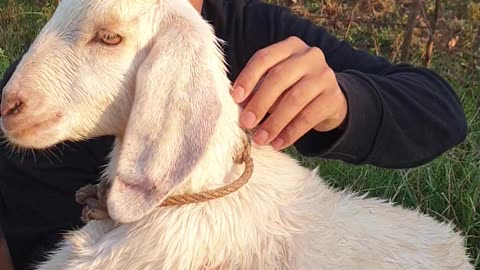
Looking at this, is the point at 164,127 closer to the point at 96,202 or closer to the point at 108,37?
the point at 108,37

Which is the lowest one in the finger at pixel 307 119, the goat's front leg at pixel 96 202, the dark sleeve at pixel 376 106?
the goat's front leg at pixel 96 202

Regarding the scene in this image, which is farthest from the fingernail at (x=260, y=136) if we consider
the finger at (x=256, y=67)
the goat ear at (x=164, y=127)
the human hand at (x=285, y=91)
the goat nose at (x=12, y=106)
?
the goat nose at (x=12, y=106)

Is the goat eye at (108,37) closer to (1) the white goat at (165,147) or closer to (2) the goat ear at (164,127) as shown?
(1) the white goat at (165,147)

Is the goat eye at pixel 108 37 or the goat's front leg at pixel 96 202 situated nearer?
the goat eye at pixel 108 37

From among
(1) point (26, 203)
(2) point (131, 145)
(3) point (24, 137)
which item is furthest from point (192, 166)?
(1) point (26, 203)

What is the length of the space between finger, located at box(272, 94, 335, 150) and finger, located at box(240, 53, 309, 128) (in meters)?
0.10

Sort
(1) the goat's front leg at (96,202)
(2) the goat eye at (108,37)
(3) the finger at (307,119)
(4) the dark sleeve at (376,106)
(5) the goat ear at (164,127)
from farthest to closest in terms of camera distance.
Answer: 1. (4) the dark sleeve at (376,106)
2. (1) the goat's front leg at (96,202)
3. (3) the finger at (307,119)
4. (2) the goat eye at (108,37)
5. (5) the goat ear at (164,127)

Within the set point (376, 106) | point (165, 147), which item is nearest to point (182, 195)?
point (165, 147)

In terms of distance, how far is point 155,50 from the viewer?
230 cm

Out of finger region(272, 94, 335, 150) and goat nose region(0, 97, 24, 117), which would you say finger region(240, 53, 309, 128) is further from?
goat nose region(0, 97, 24, 117)

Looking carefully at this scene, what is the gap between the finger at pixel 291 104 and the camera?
2406 millimetres

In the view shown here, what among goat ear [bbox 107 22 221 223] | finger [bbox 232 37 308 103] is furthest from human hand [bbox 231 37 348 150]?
goat ear [bbox 107 22 221 223]

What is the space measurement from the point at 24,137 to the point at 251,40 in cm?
137

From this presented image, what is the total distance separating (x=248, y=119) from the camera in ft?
7.95
